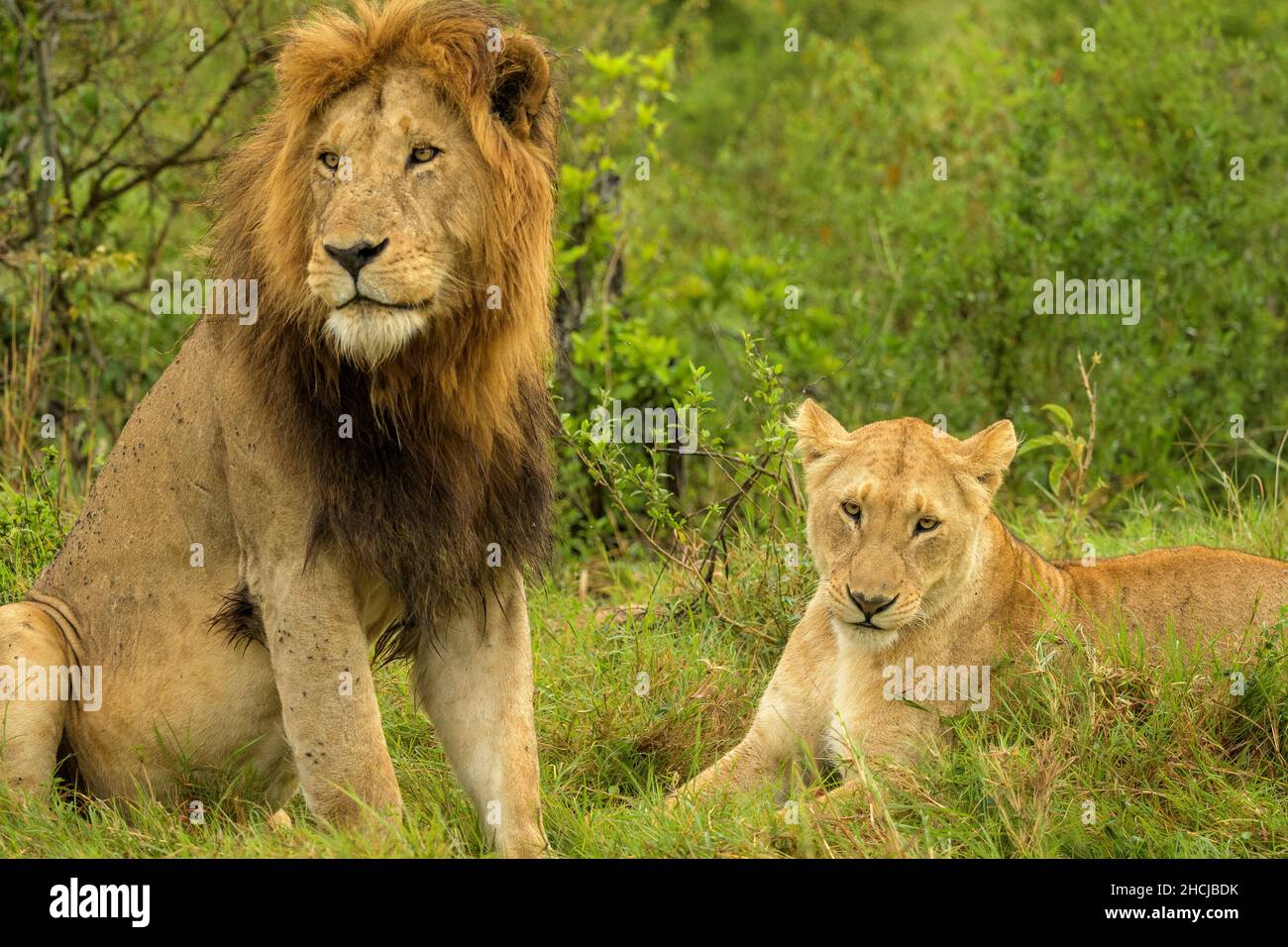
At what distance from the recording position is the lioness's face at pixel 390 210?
3377 mm

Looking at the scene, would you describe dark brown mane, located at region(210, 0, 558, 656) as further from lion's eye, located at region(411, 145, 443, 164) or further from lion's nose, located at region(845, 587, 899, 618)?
lion's nose, located at region(845, 587, 899, 618)

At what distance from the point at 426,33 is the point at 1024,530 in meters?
3.67

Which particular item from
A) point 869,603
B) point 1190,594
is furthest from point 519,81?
point 1190,594

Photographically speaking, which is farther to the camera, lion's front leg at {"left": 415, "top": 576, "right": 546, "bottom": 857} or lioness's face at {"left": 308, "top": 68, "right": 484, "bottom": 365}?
lion's front leg at {"left": 415, "top": 576, "right": 546, "bottom": 857}

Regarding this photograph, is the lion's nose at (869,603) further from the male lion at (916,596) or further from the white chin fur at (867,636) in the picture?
the white chin fur at (867,636)

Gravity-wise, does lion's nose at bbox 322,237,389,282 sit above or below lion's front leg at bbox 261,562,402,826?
above

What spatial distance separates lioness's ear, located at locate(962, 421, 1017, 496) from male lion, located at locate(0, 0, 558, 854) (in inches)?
47.7

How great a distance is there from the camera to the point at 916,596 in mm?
4367

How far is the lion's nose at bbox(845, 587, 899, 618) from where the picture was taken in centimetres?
430

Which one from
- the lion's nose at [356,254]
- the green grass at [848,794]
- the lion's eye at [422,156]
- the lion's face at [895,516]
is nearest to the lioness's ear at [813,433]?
the lion's face at [895,516]

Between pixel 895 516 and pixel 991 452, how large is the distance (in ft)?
1.29

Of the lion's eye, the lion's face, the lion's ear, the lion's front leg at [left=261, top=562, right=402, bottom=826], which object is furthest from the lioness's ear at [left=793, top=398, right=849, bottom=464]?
the lion's eye

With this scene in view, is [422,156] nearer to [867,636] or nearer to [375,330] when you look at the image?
[375,330]

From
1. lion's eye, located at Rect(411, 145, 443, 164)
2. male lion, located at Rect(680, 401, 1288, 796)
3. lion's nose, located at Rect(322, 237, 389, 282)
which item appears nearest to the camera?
lion's nose, located at Rect(322, 237, 389, 282)
